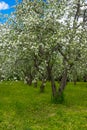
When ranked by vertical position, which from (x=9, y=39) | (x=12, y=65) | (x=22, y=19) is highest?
(x=22, y=19)

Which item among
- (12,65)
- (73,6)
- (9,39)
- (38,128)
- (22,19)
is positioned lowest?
(38,128)

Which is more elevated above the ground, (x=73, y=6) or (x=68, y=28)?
(x=73, y=6)

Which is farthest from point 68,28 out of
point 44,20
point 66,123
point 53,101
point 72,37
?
point 66,123

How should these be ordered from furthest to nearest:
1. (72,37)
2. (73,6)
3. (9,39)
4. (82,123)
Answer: (73,6) → (72,37) → (9,39) → (82,123)

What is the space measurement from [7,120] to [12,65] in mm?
9255

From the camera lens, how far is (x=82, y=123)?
959 inches

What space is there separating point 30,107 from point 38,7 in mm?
10481

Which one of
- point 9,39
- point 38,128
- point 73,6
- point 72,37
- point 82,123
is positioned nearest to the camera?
point 38,128

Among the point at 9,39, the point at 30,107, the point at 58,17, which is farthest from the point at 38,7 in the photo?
the point at 30,107

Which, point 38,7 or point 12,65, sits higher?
point 38,7

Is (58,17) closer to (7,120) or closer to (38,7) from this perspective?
(38,7)

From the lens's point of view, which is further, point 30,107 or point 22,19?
point 30,107

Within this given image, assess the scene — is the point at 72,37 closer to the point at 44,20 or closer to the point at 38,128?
the point at 44,20

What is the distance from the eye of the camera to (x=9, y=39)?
101ft
